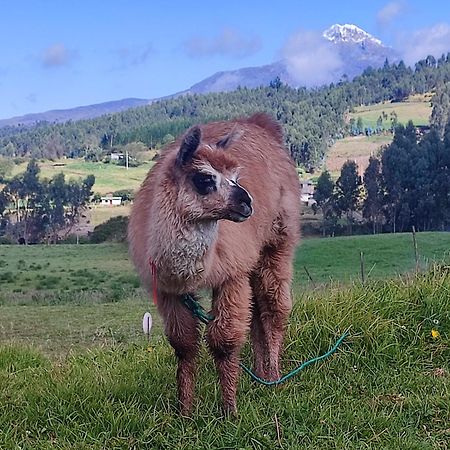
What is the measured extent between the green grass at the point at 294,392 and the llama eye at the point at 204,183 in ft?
5.01

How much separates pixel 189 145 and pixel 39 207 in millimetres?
68619

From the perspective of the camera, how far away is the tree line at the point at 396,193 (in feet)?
184

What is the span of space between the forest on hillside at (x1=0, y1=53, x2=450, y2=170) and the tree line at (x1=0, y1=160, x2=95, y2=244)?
70.7ft

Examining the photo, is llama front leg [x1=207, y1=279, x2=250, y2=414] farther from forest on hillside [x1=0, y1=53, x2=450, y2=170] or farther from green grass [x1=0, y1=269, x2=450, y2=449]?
forest on hillside [x1=0, y1=53, x2=450, y2=170]

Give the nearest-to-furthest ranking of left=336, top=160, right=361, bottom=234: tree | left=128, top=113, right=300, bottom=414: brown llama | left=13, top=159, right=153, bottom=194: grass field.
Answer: left=128, top=113, right=300, bottom=414: brown llama < left=336, top=160, right=361, bottom=234: tree < left=13, top=159, right=153, bottom=194: grass field

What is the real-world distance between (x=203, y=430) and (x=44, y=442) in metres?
1.00

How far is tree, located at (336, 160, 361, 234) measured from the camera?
58.8 m

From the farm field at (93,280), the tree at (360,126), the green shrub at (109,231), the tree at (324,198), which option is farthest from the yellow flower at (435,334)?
→ the tree at (360,126)

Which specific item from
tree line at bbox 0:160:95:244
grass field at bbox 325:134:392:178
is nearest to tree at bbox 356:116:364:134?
grass field at bbox 325:134:392:178

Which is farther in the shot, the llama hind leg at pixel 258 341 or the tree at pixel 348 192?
the tree at pixel 348 192

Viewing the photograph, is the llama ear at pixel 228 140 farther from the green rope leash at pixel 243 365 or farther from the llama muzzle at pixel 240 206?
the green rope leash at pixel 243 365

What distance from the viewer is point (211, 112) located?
11250 centimetres

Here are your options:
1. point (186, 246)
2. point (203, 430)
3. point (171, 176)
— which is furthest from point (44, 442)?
point (171, 176)

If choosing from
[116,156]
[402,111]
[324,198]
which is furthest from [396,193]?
[402,111]
